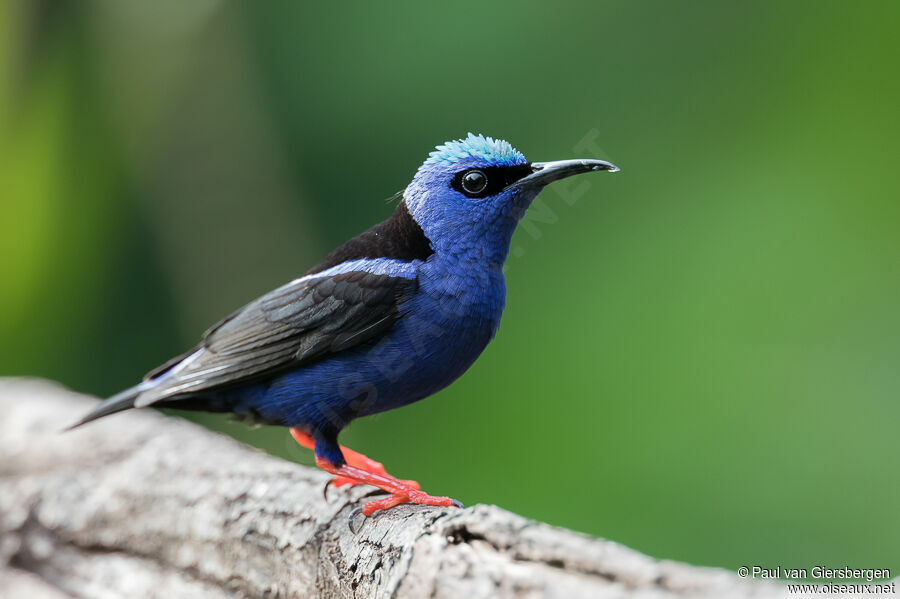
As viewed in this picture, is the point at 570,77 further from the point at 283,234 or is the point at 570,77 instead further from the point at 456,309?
the point at 456,309

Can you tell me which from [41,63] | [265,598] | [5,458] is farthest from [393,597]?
[41,63]

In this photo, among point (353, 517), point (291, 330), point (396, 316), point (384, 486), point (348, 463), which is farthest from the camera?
point (348, 463)

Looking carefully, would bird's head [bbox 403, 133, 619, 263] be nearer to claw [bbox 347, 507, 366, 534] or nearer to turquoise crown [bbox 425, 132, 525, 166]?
turquoise crown [bbox 425, 132, 525, 166]

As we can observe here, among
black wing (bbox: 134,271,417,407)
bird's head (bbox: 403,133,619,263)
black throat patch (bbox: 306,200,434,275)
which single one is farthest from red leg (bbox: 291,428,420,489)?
bird's head (bbox: 403,133,619,263)

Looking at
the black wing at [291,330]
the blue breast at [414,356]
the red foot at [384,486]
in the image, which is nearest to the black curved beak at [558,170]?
the blue breast at [414,356]

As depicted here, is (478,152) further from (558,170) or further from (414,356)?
(414,356)

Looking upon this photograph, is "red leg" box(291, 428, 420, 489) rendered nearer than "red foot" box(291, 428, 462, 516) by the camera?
No

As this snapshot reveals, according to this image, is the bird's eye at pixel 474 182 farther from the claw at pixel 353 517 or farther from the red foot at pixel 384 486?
the claw at pixel 353 517

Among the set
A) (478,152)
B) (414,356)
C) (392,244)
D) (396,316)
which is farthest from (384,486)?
(478,152)
